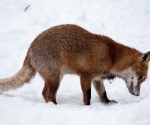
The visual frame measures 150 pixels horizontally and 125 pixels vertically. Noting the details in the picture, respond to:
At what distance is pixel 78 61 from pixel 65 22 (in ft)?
17.0

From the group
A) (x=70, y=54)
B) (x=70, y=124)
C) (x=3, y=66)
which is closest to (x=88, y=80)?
(x=70, y=54)

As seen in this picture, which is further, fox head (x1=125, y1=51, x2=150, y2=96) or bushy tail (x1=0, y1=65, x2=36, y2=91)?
fox head (x1=125, y1=51, x2=150, y2=96)

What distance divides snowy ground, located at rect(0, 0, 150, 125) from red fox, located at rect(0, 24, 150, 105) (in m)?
0.44

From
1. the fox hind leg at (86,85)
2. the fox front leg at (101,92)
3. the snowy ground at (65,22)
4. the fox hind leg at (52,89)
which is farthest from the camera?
the fox front leg at (101,92)

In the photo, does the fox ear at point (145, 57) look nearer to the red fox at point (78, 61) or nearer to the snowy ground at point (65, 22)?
the red fox at point (78, 61)

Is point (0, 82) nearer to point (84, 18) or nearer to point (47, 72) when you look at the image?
point (47, 72)

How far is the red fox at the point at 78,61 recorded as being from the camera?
22.7ft

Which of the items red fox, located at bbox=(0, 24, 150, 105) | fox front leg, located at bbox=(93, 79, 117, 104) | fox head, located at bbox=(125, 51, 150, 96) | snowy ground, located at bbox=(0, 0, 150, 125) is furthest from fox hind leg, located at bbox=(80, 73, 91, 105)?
fox head, located at bbox=(125, 51, 150, 96)

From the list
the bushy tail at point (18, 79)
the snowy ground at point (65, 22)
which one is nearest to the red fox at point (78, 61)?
the bushy tail at point (18, 79)

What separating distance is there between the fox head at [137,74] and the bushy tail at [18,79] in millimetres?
2588

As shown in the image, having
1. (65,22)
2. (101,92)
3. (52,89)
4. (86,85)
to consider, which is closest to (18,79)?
(52,89)

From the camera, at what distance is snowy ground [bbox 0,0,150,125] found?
4.71 meters

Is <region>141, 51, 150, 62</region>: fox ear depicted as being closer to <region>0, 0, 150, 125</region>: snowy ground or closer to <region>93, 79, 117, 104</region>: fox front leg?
<region>0, 0, 150, 125</region>: snowy ground

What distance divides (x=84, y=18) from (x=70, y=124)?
8325 millimetres
